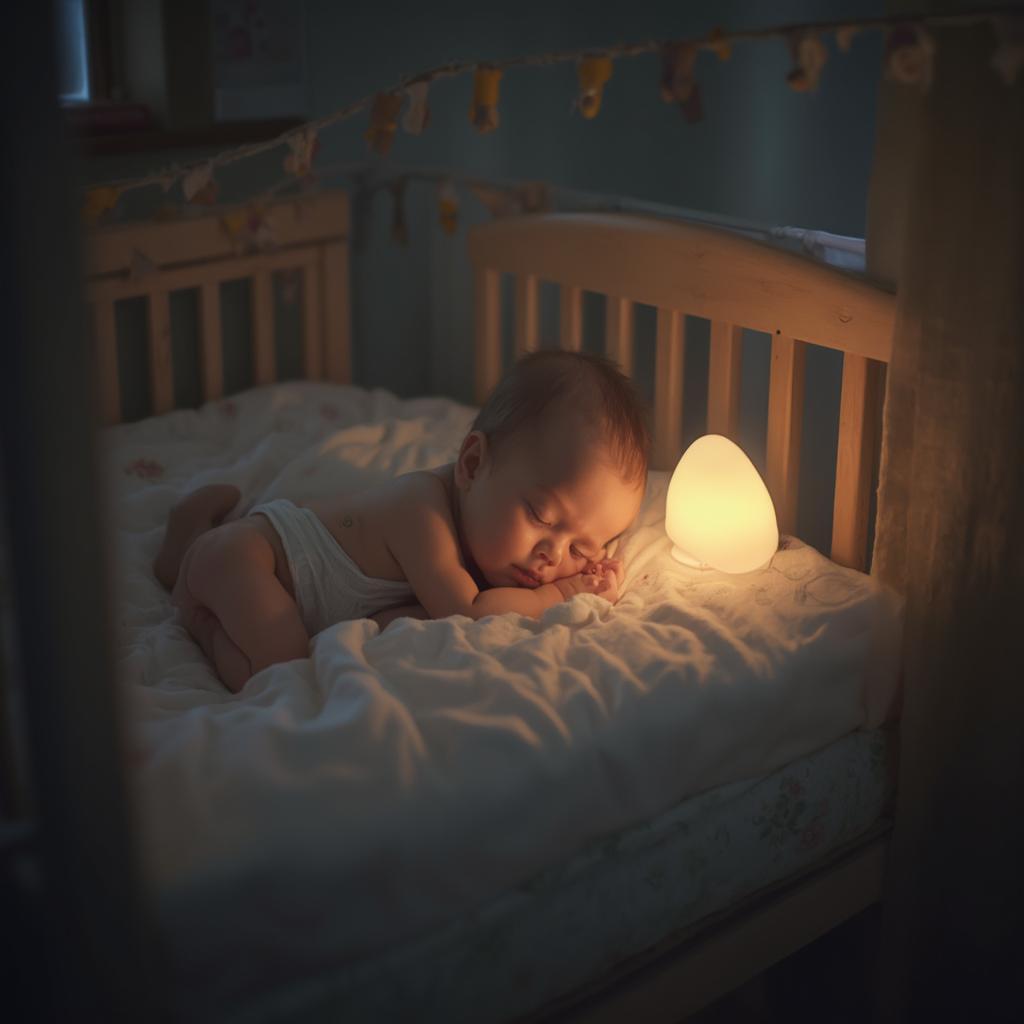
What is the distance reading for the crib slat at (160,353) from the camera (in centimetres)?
210

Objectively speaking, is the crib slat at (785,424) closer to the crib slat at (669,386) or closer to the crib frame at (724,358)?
the crib frame at (724,358)

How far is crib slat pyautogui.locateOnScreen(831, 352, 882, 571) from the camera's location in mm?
1453

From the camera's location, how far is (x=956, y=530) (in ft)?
4.03

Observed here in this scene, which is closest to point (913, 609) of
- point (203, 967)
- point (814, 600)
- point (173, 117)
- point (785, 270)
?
point (814, 600)

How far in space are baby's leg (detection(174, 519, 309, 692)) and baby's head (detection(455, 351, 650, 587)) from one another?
25cm

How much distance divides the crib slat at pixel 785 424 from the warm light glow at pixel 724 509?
0.46 feet

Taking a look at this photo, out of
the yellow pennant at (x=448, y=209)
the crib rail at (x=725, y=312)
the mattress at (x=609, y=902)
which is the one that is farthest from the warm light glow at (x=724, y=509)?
the yellow pennant at (x=448, y=209)

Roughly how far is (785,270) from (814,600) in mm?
415

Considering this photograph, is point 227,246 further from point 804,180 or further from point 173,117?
point 804,180

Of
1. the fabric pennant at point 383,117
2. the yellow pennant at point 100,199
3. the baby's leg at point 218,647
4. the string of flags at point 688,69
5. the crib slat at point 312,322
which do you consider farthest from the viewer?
the crib slat at point 312,322

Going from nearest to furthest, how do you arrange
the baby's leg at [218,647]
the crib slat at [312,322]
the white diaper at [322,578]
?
the baby's leg at [218,647] < the white diaper at [322,578] < the crib slat at [312,322]

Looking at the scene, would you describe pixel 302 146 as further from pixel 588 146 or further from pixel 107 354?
pixel 588 146

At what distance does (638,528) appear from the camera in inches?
63.9

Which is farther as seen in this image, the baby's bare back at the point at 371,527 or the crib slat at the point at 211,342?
the crib slat at the point at 211,342
